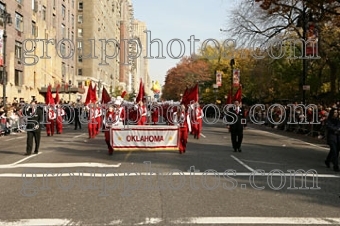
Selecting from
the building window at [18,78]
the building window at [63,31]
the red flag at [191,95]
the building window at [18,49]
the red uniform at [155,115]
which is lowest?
the red uniform at [155,115]

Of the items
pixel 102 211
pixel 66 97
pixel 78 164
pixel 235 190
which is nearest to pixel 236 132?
pixel 78 164

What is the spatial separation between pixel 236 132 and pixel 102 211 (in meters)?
10.4

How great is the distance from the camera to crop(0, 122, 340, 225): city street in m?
7.54

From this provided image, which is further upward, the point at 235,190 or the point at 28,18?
the point at 28,18

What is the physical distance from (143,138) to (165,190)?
22.8 ft

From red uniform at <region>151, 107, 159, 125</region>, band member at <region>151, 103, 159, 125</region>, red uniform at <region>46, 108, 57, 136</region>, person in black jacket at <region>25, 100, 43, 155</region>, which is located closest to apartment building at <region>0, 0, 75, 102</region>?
band member at <region>151, 103, 159, 125</region>

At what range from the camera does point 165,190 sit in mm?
9688

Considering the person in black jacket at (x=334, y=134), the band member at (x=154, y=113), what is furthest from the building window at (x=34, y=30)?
the person in black jacket at (x=334, y=134)

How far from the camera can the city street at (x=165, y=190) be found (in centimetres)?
754

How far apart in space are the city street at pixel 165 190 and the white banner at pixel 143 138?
57cm

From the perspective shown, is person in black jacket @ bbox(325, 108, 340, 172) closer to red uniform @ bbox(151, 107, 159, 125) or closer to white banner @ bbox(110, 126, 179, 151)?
white banner @ bbox(110, 126, 179, 151)

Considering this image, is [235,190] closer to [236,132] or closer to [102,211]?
[102,211]

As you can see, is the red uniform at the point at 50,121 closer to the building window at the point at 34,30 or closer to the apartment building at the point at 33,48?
the apartment building at the point at 33,48

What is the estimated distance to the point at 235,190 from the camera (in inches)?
387
